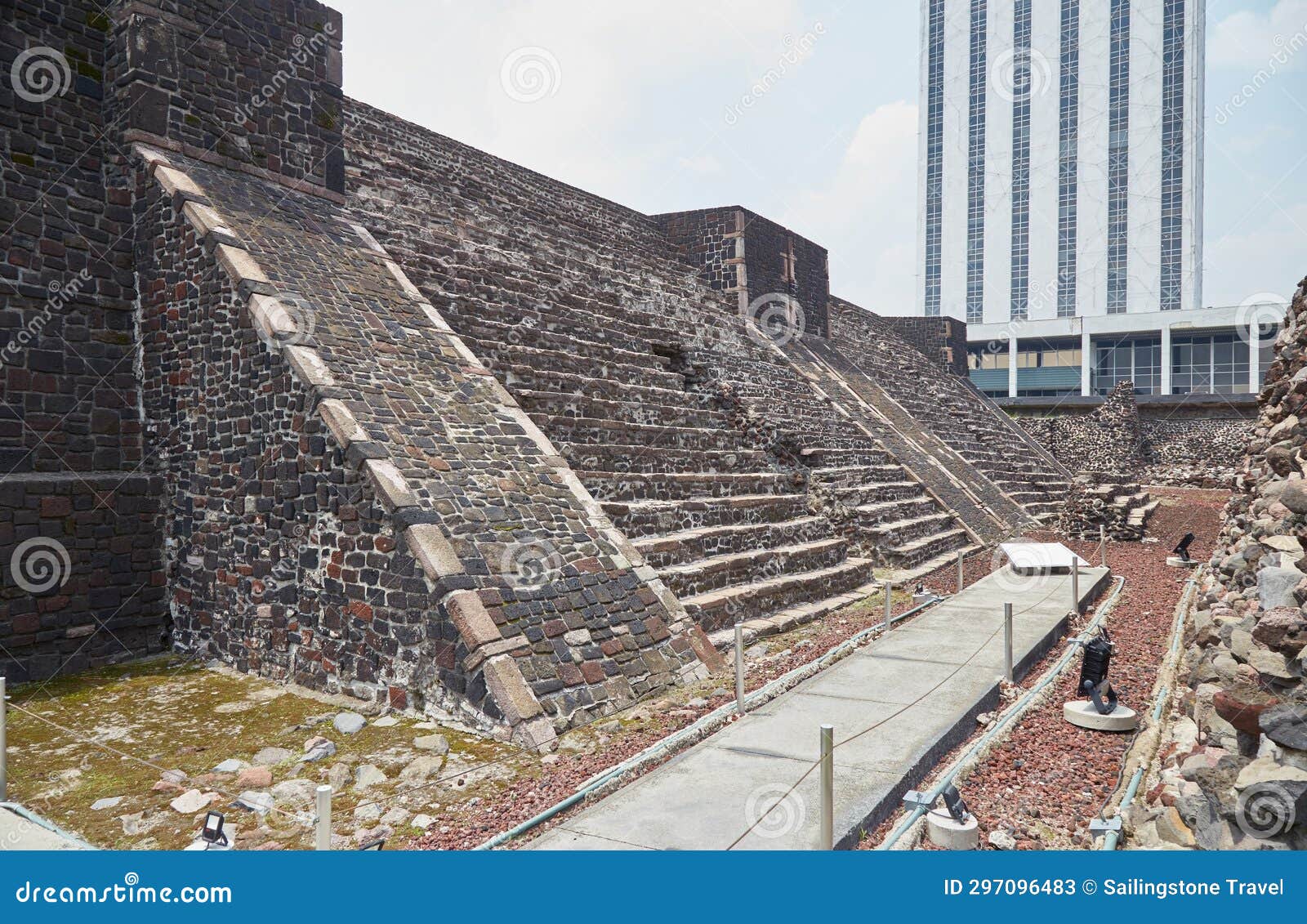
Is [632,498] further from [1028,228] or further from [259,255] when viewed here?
[1028,228]

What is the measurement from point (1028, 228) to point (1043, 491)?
44.4 m

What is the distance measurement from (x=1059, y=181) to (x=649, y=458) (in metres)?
60.5

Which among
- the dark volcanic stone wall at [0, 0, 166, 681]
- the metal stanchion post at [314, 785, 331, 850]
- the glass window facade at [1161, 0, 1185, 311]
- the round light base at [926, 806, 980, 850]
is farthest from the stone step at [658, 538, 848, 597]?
the glass window facade at [1161, 0, 1185, 311]

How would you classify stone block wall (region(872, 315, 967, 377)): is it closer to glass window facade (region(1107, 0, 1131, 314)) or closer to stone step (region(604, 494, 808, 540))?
stone step (region(604, 494, 808, 540))

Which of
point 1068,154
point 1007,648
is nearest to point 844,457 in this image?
point 1007,648

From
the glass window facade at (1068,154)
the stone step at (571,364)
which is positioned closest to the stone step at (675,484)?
the stone step at (571,364)

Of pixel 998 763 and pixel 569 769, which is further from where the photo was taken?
pixel 998 763

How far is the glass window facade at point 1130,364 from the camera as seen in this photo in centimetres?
4906

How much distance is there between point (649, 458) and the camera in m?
11.0

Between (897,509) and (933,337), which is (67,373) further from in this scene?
(933,337)

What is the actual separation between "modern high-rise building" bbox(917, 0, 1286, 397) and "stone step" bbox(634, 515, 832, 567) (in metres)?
45.2

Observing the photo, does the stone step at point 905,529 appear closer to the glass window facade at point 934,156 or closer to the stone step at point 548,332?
the stone step at point 548,332

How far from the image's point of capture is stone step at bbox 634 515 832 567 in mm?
9344

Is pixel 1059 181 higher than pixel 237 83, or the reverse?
pixel 1059 181
